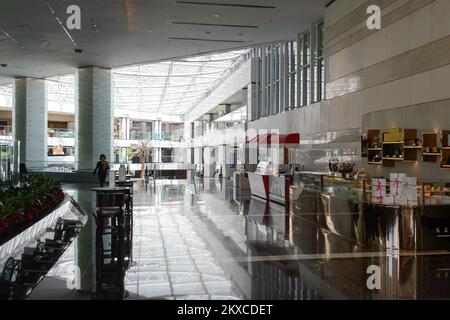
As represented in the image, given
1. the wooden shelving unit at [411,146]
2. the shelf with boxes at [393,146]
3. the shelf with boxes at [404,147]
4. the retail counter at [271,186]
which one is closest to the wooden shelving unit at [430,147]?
the shelf with boxes at [404,147]

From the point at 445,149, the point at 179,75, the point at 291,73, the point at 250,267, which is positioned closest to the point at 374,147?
the point at 445,149

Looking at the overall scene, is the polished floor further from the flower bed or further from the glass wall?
the glass wall

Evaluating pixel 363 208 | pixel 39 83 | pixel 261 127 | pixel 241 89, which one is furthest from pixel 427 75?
pixel 39 83

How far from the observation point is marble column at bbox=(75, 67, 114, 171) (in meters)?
25.4

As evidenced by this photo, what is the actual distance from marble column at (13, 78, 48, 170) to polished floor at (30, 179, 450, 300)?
22.0 meters

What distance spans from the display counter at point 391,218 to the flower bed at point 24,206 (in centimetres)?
579

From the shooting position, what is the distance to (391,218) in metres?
7.78

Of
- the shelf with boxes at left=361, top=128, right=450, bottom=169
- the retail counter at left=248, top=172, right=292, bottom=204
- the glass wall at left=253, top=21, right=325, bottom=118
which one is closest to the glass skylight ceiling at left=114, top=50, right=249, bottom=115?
the glass wall at left=253, top=21, right=325, bottom=118

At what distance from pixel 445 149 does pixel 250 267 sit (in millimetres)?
4989

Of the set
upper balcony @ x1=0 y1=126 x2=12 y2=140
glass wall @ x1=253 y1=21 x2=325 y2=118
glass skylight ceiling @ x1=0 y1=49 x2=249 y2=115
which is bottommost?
upper balcony @ x1=0 y1=126 x2=12 y2=140

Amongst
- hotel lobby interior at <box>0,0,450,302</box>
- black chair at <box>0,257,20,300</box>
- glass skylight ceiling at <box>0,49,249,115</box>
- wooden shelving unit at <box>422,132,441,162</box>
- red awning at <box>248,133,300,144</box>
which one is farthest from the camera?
glass skylight ceiling at <box>0,49,249,115</box>

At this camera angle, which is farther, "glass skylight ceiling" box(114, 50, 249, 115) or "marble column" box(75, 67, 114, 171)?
"glass skylight ceiling" box(114, 50, 249, 115)

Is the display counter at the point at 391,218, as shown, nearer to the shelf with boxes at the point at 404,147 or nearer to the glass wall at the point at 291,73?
the shelf with boxes at the point at 404,147

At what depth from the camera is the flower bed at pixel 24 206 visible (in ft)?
24.6
